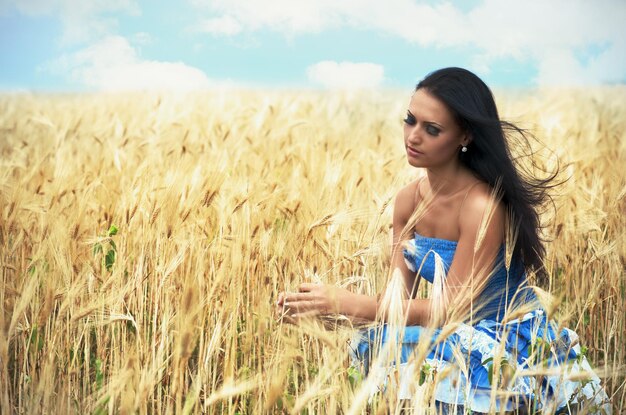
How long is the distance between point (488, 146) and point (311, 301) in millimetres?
659

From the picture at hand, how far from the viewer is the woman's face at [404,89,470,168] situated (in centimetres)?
199

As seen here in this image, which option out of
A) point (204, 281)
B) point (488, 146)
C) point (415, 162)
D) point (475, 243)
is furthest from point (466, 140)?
point (204, 281)

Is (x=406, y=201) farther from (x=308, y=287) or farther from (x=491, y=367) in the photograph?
(x=491, y=367)

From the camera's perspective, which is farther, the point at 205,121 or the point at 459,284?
the point at 205,121

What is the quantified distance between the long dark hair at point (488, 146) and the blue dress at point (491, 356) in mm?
99

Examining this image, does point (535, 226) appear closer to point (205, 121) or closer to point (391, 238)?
point (391, 238)

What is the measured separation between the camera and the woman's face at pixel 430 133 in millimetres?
1987

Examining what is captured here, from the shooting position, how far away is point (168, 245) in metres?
2.29

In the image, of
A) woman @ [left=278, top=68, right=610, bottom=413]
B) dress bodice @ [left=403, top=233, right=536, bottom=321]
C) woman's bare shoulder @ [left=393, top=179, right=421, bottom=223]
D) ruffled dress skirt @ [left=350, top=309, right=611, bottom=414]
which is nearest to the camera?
ruffled dress skirt @ [left=350, top=309, right=611, bottom=414]

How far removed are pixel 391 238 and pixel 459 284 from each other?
0.59 m

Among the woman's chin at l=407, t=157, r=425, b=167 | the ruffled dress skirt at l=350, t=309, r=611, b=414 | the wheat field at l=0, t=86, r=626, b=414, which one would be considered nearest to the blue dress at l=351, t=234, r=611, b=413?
the ruffled dress skirt at l=350, t=309, r=611, b=414

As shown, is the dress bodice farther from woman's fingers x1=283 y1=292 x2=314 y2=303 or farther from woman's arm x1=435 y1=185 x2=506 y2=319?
woman's fingers x1=283 y1=292 x2=314 y2=303

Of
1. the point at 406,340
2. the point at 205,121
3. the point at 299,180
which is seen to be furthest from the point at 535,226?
the point at 205,121

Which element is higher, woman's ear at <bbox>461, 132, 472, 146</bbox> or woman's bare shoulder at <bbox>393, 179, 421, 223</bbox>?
woman's ear at <bbox>461, 132, 472, 146</bbox>
